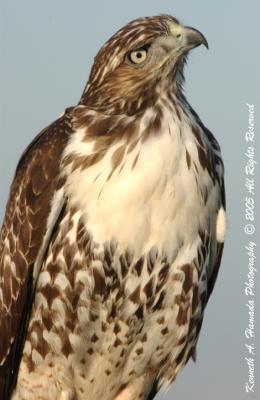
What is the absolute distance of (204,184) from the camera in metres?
6.89

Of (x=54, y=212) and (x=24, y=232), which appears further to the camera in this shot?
(x=24, y=232)

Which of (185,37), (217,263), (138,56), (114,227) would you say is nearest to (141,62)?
(138,56)

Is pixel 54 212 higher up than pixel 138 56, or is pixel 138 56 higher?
pixel 138 56

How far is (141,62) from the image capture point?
6.85m

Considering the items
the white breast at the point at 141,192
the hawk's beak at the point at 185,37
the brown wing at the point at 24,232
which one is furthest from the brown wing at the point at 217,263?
the brown wing at the point at 24,232

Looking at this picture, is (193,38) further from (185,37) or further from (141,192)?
(141,192)

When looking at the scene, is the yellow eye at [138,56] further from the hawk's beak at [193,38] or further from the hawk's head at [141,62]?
the hawk's beak at [193,38]

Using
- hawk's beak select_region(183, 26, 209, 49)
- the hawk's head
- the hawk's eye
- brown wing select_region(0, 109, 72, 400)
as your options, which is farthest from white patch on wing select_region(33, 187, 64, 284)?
hawk's beak select_region(183, 26, 209, 49)

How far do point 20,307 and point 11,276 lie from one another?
0.27m

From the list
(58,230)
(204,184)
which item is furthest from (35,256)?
(204,184)

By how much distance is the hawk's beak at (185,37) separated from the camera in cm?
689

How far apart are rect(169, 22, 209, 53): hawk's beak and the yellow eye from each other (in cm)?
26

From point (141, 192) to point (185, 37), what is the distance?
1.28m

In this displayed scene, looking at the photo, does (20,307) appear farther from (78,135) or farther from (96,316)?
(78,135)
